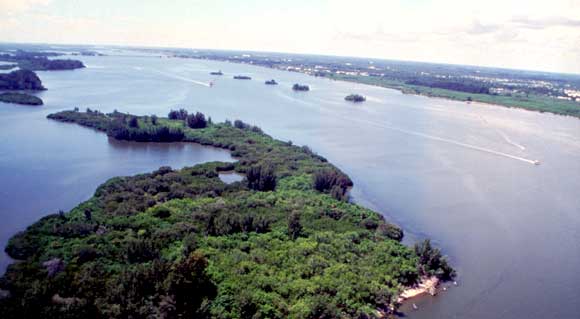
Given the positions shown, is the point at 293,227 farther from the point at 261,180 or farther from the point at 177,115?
the point at 177,115

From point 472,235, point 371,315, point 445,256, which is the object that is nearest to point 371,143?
point 472,235

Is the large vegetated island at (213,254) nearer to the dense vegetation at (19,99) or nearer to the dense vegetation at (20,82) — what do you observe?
the dense vegetation at (19,99)

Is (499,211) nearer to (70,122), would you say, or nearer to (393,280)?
(393,280)

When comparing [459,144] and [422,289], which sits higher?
[459,144]

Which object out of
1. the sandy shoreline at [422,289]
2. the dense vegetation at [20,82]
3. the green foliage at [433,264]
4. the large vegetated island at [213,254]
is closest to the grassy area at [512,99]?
the large vegetated island at [213,254]

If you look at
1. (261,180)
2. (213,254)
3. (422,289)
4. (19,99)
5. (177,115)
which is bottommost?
(422,289)

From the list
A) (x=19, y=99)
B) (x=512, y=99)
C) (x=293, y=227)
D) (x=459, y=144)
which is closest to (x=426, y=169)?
(x=459, y=144)
